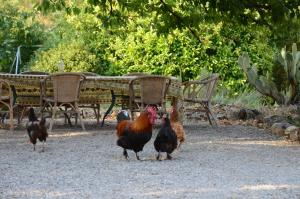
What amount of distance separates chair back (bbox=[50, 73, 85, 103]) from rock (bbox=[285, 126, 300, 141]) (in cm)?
328

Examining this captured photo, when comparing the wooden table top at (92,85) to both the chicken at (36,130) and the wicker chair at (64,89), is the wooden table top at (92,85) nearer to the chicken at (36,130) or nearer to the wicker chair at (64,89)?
the wicker chair at (64,89)

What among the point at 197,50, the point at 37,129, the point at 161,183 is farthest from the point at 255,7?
the point at 197,50

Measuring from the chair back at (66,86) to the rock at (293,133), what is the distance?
10.7 ft

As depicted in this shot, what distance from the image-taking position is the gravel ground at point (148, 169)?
6105 mm

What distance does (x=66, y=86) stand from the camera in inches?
425

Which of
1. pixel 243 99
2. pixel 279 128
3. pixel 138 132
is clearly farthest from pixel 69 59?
pixel 138 132

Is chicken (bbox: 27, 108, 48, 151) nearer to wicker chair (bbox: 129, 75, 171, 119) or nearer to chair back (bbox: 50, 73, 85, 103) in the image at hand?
chair back (bbox: 50, 73, 85, 103)

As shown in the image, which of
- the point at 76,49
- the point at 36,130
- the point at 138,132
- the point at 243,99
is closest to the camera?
the point at 138,132

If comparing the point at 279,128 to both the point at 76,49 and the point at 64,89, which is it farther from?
the point at 76,49

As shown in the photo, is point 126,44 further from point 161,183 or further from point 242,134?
point 161,183

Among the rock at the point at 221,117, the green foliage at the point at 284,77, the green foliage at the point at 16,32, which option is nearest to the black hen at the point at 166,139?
the rock at the point at 221,117

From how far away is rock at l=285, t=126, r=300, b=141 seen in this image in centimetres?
1027

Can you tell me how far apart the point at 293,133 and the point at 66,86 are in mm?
3556

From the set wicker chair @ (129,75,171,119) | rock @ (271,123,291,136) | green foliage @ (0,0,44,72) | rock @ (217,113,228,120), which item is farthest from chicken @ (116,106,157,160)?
green foliage @ (0,0,44,72)
